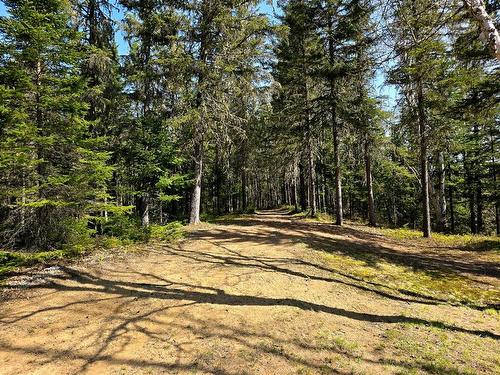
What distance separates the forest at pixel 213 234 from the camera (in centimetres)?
466

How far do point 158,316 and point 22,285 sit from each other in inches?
141

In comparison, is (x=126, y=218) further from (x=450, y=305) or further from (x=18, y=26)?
(x=450, y=305)

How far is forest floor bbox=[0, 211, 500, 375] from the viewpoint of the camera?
14.0 ft

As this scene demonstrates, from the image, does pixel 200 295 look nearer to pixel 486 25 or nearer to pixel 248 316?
pixel 248 316

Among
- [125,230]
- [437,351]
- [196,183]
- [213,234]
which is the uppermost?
[196,183]

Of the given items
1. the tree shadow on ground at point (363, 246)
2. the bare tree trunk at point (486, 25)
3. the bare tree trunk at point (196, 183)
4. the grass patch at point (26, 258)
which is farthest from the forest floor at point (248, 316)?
the bare tree trunk at point (196, 183)

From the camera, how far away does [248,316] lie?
5617mm

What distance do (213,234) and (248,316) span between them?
7.26m

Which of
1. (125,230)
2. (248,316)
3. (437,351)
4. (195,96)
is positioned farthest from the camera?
(195,96)

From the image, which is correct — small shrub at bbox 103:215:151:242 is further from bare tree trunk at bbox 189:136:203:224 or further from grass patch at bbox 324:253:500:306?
grass patch at bbox 324:253:500:306

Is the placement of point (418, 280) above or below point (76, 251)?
below

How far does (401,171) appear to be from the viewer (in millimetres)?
23234

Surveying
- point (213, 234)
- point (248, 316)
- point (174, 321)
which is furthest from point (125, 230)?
point (248, 316)

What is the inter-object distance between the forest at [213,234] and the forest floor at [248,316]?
0.04 metres
